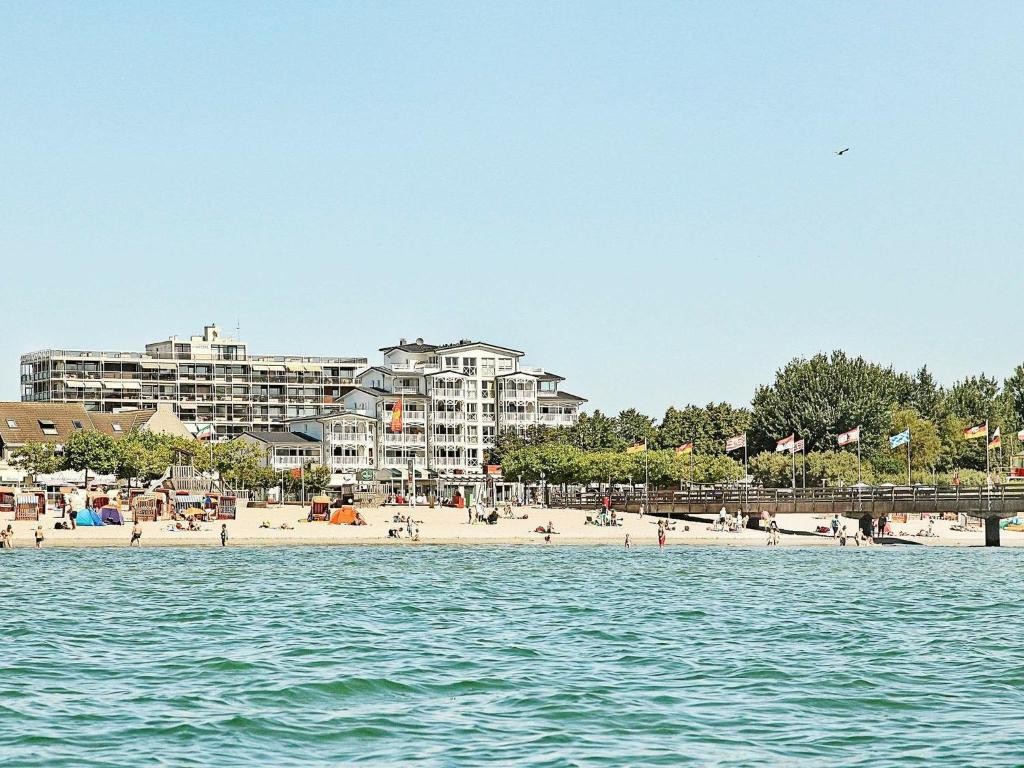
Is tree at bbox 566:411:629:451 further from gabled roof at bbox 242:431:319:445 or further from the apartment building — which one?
the apartment building

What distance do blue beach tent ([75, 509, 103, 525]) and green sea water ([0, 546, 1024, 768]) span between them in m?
24.8

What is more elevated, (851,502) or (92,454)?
(92,454)

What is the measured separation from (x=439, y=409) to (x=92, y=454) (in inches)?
1924

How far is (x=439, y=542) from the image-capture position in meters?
76.4

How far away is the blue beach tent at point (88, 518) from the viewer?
75562mm

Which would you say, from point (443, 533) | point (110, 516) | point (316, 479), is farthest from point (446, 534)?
point (316, 479)

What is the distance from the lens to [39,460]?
10525cm

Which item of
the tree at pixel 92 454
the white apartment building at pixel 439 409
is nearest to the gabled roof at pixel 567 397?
the white apartment building at pixel 439 409

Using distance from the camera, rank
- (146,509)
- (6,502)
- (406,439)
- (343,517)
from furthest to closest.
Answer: (406,439) → (343,517) → (6,502) → (146,509)

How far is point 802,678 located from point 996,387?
128m

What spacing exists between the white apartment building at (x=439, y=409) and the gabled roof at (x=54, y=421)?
1695 cm

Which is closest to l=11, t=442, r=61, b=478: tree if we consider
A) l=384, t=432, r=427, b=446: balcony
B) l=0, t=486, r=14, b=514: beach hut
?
l=0, t=486, r=14, b=514: beach hut

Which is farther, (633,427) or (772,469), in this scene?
(633,427)

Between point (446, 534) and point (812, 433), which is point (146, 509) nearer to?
point (446, 534)
